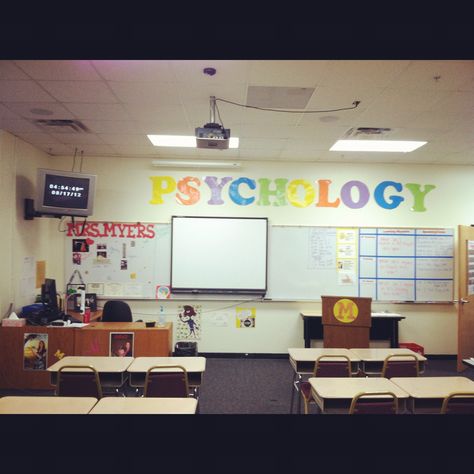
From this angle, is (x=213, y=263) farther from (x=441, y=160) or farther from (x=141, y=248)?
(x=441, y=160)

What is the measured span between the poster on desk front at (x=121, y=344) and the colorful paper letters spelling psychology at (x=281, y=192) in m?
2.10

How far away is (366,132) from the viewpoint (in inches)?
167

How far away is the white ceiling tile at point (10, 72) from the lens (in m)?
2.75

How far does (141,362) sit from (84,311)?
81.3 inches

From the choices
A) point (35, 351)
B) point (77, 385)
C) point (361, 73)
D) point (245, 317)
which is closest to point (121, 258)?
point (35, 351)

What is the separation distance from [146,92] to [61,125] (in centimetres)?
154

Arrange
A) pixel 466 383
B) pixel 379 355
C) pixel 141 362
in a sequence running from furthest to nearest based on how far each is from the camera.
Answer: pixel 379 355 < pixel 141 362 < pixel 466 383

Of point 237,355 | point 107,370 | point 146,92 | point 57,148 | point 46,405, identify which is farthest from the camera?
point 237,355

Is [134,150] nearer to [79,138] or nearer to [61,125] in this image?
[79,138]

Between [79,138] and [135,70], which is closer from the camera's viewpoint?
[135,70]

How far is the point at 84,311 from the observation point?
4.86 metres

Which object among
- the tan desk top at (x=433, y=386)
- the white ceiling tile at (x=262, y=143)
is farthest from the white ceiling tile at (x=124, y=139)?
the tan desk top at (x=433, y=386)
